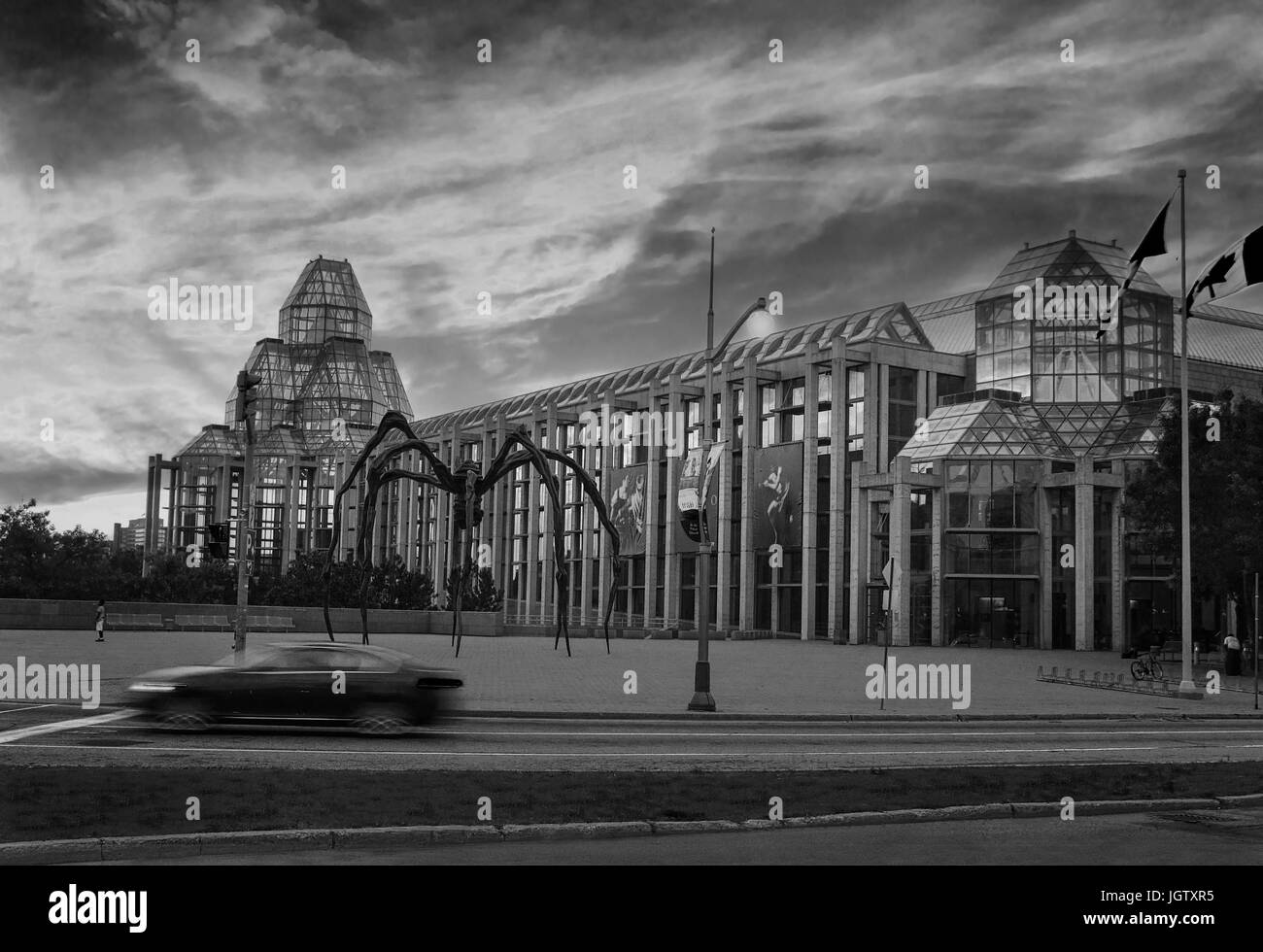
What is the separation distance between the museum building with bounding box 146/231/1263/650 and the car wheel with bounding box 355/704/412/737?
2914 cm

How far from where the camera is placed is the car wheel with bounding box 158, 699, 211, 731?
63.8ft

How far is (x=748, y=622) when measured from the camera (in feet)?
265

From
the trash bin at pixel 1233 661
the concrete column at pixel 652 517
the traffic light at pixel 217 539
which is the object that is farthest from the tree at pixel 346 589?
the trash bin at pixel 1233 661

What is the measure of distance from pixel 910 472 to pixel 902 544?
369 cm

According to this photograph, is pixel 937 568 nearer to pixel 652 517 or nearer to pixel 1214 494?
pixel 1214 494

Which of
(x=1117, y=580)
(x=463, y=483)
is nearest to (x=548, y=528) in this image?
(x=1117, y=580)

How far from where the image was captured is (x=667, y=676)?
34312 mm

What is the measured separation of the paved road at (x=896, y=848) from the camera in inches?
381

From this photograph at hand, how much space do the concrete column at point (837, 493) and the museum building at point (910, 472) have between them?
0.13 metres

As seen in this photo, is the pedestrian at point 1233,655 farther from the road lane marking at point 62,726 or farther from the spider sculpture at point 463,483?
the road lane marking at point 62,726

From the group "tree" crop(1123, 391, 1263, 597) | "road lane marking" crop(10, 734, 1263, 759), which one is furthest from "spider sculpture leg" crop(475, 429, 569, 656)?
"tree" crop(1123, 391, 1263, 597)
